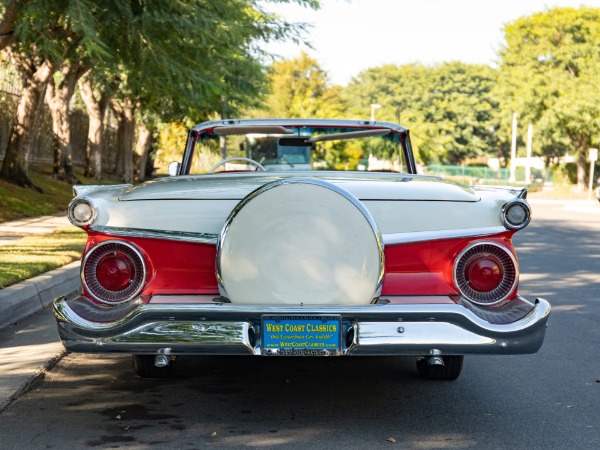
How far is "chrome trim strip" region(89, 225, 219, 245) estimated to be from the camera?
4961mm

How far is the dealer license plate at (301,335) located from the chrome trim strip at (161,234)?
53 centimetres

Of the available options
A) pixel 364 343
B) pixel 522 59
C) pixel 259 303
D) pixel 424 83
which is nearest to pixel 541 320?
pixel 364 343

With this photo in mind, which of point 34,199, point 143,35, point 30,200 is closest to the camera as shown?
point 143,35

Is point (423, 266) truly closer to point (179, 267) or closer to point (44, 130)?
point (179, 267)

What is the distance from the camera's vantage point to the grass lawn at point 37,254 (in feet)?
33.8

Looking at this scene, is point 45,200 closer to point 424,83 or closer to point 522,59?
point 522,59

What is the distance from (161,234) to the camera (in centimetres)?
498

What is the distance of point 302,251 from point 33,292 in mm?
5365

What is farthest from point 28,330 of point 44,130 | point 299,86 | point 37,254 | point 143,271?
point 299,86

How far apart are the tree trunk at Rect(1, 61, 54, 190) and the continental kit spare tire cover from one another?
2143cm

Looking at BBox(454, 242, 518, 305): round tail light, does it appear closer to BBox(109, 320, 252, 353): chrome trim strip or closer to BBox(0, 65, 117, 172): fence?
BBox(109, 320, 252, 353): chrome trim strip

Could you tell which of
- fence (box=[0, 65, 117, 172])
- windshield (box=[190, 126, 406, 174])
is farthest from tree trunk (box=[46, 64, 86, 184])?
windshield (box=[190, 126, 406, 174])

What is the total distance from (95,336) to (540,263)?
11.0 metres

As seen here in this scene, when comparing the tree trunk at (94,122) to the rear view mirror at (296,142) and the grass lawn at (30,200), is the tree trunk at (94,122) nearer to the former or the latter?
the grass lawn at (30,200)
